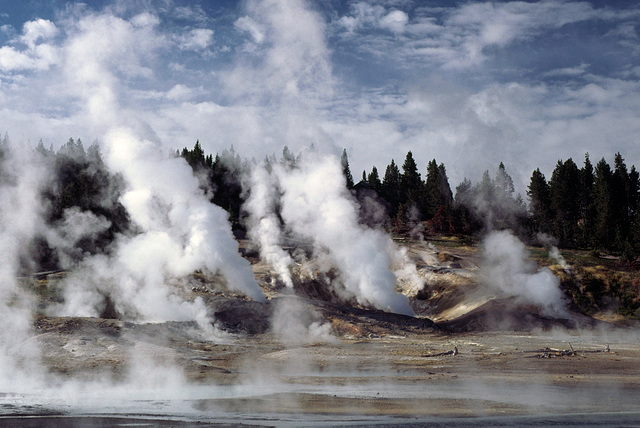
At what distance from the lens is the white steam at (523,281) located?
47.3 meters

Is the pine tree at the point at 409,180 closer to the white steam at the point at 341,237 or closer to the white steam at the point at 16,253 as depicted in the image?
the white steam at the point at 341,237

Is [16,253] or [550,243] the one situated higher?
[16,253]

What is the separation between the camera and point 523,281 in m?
49.4

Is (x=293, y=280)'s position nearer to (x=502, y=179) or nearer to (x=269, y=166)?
(x=269, y=166)

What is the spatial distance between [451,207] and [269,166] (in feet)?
95.0

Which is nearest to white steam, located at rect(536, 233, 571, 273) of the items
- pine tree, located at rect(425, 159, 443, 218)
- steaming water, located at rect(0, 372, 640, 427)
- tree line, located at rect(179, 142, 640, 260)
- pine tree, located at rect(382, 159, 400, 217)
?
tree line, located at rect(179, 142, 640, 260)

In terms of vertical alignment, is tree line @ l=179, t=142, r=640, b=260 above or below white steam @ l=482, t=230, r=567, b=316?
above

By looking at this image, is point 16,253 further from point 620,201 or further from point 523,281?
point 620,201

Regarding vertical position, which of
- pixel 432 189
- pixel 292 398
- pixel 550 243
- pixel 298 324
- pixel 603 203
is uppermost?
pixel 432 189

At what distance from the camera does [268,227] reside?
243 feet

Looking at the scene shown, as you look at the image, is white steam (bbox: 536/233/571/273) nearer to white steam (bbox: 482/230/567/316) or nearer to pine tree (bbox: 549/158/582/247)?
pine tree (bbox: 549/158/582/247)

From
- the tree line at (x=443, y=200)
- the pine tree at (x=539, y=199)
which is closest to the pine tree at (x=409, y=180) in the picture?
the tree line at (x=443, y=200)

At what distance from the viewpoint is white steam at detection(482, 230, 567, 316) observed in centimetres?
4728

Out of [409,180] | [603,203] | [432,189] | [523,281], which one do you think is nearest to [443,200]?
[432,189]
